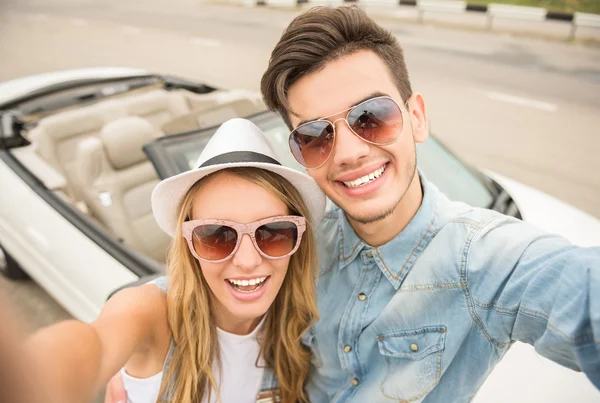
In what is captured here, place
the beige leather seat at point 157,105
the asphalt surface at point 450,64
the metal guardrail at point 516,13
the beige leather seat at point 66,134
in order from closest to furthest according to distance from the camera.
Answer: the beige leather seat at point 66,134 < the beige leather seat at point 157,105 < the asphalt surface at point 450,64 < the metal guardrail at point 516,13

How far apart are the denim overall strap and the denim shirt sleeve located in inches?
30.3

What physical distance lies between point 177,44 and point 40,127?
874 centimetres

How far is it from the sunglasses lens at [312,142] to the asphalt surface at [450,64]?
1.05 metres

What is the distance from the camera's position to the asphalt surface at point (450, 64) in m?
5.36

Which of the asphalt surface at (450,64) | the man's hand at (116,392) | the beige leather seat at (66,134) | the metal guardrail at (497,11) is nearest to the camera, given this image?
the man's hand at (116,392)

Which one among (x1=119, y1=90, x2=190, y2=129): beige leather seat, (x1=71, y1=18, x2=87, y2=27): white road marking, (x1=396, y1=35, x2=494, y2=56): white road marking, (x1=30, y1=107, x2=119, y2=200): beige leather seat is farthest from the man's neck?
(x1=71, y1=18, x2=87, y2=27): white road marking

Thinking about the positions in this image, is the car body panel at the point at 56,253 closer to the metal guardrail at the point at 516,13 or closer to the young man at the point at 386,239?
the young man at the point at 386,239

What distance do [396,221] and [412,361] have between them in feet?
1.38

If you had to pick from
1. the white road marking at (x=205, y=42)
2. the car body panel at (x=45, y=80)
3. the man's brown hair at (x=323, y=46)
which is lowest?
the white road marking at (x=205, y=42)

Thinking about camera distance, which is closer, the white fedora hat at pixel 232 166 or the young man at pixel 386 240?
the young man at pixel 386 240

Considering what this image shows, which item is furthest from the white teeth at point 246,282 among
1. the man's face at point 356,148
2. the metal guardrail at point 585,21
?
the metal guardrail at point 585,21

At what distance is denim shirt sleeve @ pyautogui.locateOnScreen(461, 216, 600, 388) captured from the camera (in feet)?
3.15

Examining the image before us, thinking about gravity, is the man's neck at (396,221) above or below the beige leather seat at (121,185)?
above

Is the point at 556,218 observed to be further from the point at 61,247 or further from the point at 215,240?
the point at 61,247
